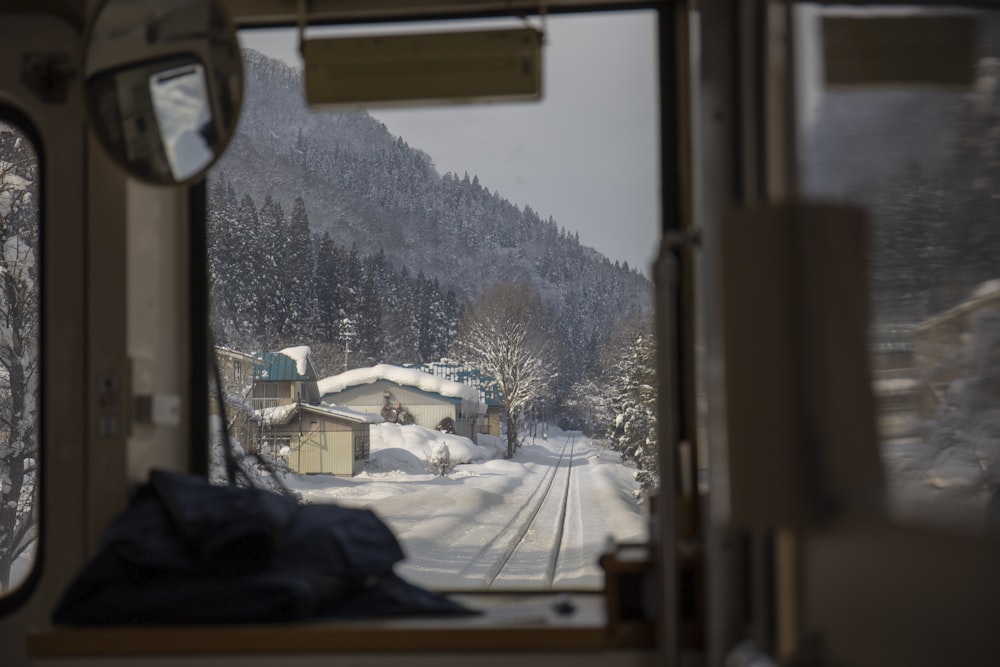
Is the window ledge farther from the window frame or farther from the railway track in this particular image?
the railway track

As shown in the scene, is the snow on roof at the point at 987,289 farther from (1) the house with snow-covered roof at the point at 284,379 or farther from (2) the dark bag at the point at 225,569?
(1) the house with snow-covered roof at the point at 284,379

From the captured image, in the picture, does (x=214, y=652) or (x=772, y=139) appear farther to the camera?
(x=214, y=652)

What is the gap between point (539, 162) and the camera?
2684 millimetres

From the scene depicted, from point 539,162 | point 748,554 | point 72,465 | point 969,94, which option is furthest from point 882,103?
point 72,465

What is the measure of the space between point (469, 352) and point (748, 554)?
110 cm

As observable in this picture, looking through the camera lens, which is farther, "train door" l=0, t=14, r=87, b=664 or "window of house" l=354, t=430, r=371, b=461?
"window of house" l=354, t=430, r=371, b=461

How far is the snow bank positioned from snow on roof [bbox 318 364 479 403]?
0.12 meters

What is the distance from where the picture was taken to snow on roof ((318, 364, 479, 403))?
2764 millimetres

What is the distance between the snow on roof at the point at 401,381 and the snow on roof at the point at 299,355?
6cm

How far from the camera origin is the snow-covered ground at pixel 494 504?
2.62 m

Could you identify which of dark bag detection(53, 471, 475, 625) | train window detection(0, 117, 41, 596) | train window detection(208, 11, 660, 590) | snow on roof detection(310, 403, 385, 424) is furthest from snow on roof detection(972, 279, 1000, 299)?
train window detection(0, 117, 41, 596)

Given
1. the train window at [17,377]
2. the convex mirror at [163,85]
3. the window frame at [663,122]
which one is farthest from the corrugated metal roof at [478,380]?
the train window at [17,377]

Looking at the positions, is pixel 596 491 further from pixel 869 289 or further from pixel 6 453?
pixel 6 453

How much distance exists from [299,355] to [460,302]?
18.7 inches
